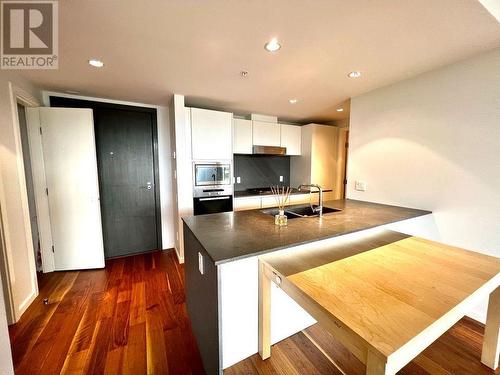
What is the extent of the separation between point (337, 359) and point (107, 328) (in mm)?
1825

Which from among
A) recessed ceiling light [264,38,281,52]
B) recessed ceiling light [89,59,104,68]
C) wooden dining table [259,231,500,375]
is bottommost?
wooden dining table [259,231,500,375]

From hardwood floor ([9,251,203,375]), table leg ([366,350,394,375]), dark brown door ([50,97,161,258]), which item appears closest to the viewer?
table leg ([366,350,394,375])

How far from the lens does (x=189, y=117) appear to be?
2.68 metres

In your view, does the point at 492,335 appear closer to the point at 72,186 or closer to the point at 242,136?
the point at 242,136

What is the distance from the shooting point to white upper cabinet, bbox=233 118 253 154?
3.30 meters

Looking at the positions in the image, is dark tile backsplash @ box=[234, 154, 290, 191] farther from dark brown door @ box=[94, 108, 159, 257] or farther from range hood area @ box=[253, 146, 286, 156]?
dark brown door @ box=[94, 108, 159, 257]

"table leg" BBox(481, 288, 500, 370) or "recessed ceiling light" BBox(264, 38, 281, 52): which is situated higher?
"recessed ceiling light" BBox(264, 38, 281, 52)

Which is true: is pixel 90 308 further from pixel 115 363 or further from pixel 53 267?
pixel 53 267

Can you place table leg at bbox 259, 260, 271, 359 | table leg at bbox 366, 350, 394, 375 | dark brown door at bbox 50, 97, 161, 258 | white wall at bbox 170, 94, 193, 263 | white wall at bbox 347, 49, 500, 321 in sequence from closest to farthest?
1. table leg at bbox 366, 350, 394, 375
2. table leg at bbox 259, 260, 271, 359
3. white wall at bbox 347, 49, 500, 321
4. white wall at bbox 170, 94, 193, 263
5. dark brown door at bbox 50, 97, 161, 258

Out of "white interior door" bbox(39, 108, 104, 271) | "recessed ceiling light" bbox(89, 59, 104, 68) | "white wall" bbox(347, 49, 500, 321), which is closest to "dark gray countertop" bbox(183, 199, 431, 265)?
"white wall" bbox(347, 49, 500, 321)

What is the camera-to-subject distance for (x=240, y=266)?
4.15 feet

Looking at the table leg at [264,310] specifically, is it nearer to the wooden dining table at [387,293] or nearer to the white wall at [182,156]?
the wooden dining table at [387,293]

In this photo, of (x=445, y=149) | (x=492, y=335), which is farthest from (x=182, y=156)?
(x=492, y=335)

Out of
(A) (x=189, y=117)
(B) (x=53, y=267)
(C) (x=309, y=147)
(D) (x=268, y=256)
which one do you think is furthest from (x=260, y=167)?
(B) (x=53, y=267)
